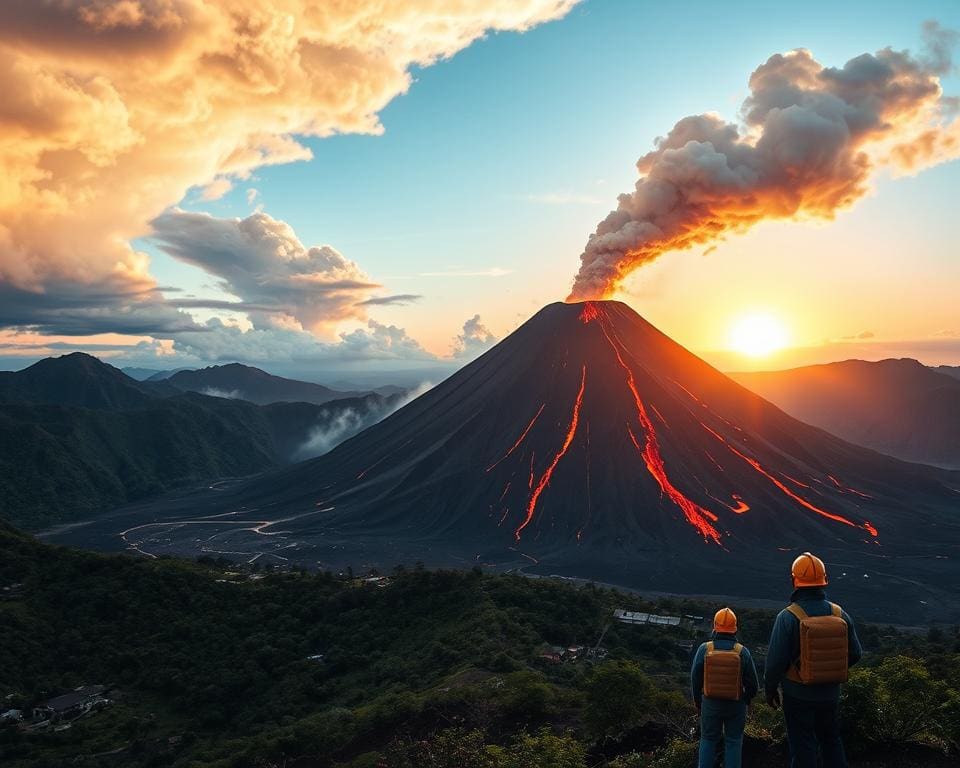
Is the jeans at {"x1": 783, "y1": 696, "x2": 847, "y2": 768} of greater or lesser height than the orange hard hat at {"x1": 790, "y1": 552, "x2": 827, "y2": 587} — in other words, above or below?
below

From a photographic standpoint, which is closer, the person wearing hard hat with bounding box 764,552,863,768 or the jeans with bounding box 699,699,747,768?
the person wearing hard hat with bounding box 764,552,863,768

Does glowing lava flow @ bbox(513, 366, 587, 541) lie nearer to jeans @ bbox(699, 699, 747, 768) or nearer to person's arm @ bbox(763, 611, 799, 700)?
jeans @ bbox(699, 699, 747, 768)

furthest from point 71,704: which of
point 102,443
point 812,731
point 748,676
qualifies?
point 102,443

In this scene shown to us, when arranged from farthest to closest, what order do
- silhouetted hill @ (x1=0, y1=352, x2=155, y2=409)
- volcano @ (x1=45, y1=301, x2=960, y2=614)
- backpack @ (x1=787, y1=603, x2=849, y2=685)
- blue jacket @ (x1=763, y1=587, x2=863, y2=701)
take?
silhouetted hill @ (x1=0, y1=352, x2=155, y2=409), volcano @ (x1=45, y1=301, x2=960, y2=614), blue jacket @ (x1=763, y1=587, x2=863, y2=701), backpack @ (x1=787, y1=603, x2=849, y2=685)

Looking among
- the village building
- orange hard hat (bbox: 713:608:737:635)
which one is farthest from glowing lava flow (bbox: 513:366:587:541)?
orange hard hat (bbox: 713:608:737:635)

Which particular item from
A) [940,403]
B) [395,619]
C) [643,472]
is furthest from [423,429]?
[940,403]

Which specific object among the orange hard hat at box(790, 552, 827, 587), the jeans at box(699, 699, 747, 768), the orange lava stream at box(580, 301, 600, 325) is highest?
the orange lava stream at box(580, 301, 600, 325)

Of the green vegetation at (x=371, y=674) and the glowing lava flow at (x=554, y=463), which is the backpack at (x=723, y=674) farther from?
the glowing lava flow at (x=554, y=463)

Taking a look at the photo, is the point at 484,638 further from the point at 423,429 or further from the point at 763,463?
the point at 423,429
